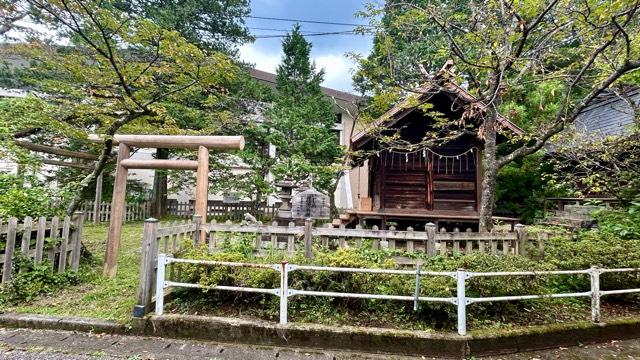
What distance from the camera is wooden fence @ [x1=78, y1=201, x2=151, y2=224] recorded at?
1341 centimetres

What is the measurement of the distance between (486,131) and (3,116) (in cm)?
982

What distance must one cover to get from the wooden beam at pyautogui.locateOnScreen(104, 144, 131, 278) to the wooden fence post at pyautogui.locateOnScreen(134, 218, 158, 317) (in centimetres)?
235

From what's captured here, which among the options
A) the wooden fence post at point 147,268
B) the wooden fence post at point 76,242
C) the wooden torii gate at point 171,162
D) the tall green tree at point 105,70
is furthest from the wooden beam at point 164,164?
the wooden fence post at point 147,268

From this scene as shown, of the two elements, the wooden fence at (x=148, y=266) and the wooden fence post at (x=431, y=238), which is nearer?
the wooden fence at (x=148, y=266)

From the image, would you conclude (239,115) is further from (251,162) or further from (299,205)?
(299,205)

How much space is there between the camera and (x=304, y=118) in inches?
567

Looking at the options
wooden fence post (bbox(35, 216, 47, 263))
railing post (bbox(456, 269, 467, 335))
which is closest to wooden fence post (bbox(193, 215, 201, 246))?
wooden fence post (bbox(35, 216, 47, 263))

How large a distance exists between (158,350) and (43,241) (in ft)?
10.1

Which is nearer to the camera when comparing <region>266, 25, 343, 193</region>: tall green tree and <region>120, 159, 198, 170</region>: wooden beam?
<region>120, 159, 198, 170</region>: wooden beam

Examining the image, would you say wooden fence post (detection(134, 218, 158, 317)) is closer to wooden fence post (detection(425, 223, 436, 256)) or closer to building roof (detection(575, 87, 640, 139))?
wooden fence post (detection(425, 223, 436, 256))

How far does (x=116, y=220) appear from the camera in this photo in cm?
595

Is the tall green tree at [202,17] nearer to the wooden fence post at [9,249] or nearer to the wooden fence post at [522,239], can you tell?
the wooden fence post at [9,249]

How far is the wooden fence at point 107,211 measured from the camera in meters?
13.4

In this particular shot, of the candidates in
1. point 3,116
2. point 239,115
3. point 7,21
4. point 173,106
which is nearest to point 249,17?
point 239,115
